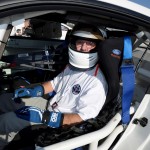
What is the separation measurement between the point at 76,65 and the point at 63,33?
0.75 m

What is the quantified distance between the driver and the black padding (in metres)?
0.09

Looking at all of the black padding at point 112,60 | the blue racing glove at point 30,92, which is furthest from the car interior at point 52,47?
the blue racing glove at point 30,92

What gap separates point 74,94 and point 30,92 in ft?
1.33

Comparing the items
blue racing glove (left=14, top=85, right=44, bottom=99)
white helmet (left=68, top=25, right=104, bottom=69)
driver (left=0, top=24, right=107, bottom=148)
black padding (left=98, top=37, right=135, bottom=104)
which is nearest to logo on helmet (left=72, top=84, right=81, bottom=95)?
driver (left=0, top=24, right=107, bottom=148)

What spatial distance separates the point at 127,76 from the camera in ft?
5.75

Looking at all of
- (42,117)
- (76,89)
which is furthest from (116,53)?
(42,117)

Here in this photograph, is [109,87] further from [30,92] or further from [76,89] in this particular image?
[30,92]

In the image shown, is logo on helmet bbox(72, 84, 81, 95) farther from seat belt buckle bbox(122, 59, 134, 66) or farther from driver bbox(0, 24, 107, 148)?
seat belt buckle bbox(122, 59, 134, 66)

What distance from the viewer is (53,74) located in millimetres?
2750

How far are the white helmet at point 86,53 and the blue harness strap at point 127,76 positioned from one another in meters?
0.25

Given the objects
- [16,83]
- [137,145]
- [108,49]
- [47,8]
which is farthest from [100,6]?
[16,83]

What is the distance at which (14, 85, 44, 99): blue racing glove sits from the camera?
2.26m

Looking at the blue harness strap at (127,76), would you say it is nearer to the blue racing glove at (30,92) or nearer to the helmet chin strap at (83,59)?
the helmet chin strap at (83,59)

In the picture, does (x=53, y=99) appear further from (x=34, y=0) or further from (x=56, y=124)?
(x=34, y=0)
